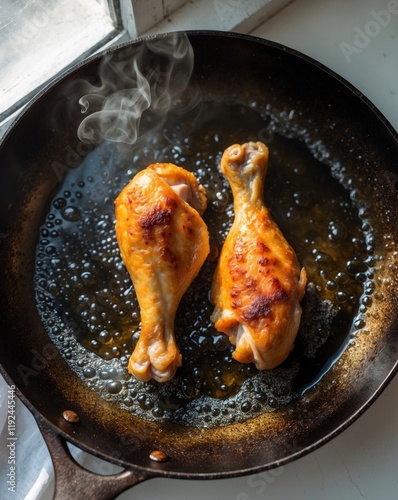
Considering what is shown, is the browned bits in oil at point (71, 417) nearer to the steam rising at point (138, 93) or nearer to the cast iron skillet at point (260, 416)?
Answer: the cast iron skillet at point (260, 416)

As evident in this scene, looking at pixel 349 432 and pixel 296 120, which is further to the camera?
pixel 296 120

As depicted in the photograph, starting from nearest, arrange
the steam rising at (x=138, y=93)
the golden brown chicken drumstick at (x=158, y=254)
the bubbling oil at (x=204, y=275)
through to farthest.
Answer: the golden brown chicken drumstick at (x=158, y=254), the bubbling oil at (x=204, y=275), the steam rising at (x=138, y=93)

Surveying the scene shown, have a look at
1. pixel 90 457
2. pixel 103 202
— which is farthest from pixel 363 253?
pixel 90 457

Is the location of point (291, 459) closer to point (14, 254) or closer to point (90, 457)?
point (90, 457)

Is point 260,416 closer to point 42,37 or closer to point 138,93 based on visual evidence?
point 138,93
